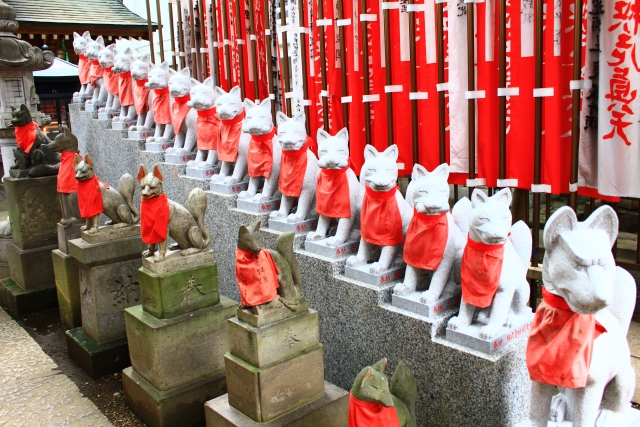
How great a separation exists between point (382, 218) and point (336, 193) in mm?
461

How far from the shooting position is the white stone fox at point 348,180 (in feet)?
12.1

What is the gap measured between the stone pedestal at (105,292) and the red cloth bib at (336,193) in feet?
5.07

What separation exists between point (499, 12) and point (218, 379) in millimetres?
3242

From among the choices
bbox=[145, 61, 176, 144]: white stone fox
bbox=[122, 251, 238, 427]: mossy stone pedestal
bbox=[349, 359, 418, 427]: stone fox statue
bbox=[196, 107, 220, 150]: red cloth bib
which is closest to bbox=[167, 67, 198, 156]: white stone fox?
bbox=[145, 61, 176, 144]: white stone fox

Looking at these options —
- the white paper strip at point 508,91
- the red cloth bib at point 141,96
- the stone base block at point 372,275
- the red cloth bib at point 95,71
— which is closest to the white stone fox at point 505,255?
the stone base block at point 372,275

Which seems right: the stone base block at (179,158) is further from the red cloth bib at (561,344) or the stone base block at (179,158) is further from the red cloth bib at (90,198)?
the red cloth bib at (561,344)

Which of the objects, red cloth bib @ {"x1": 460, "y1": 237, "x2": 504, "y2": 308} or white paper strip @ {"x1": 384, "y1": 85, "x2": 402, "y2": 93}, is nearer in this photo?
red cloth bib @ {"x1": 460, "y1": 237, "x2": 504, "y2": 308}

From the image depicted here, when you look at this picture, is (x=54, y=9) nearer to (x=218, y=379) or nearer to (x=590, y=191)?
(x=218, y=379)

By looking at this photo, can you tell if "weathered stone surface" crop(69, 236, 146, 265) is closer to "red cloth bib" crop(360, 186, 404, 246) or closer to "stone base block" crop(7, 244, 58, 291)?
"stone base block" crop(7, 244, 58, 291)

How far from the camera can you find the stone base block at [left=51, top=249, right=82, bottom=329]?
15.4 feet

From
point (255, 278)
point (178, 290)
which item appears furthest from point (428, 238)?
point (178, 290)

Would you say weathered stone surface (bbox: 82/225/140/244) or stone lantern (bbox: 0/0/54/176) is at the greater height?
stone lantern (bbox: 0/0/54/176)

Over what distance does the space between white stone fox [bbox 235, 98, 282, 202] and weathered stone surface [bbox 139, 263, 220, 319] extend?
41.1 inches

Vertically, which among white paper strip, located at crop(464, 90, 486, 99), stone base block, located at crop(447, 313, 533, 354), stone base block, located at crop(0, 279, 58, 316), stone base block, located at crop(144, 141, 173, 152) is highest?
white paper strip, located at crop(464, 90, 486, 99)
